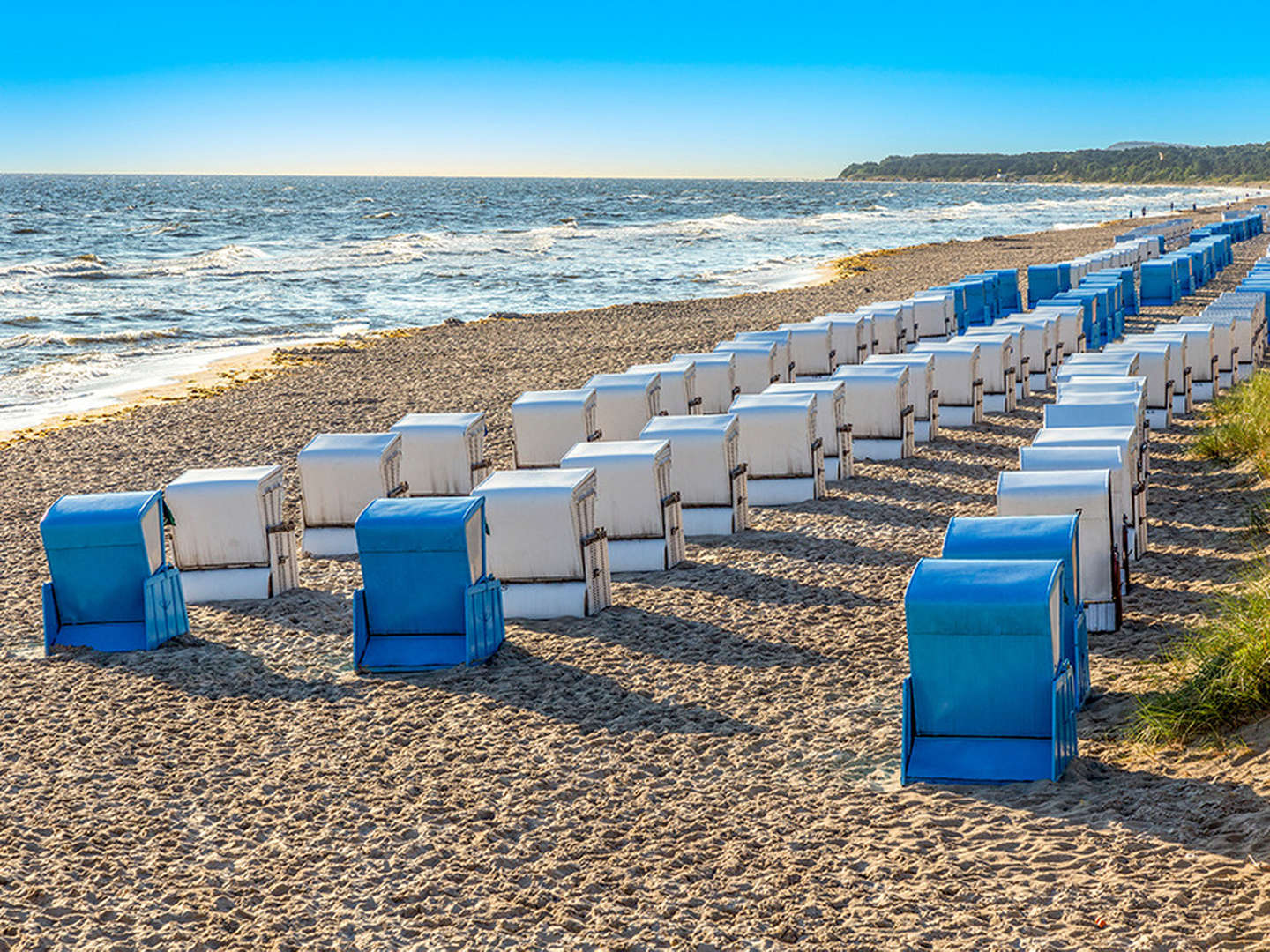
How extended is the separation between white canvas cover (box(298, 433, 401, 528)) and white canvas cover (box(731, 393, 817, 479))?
120 inches

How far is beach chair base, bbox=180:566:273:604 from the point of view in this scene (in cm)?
970

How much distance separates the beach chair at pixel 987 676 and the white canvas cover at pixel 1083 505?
1.73 metres

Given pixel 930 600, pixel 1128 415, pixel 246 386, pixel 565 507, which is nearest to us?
pixel 930 600

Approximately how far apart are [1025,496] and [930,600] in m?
2.20

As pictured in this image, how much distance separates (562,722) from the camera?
23.0ft

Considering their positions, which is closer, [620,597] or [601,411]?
[620,597]

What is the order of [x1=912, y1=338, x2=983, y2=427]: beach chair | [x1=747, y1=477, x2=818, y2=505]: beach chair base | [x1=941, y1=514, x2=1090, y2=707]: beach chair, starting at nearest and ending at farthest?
[x1=941, y1=514, x2=1090, y2=707]: beach chair < [x1=747, y1=477, x2=818, y2=505]: beach chair base < [x1=912, y1=338, x2=983, y2=427]: beach chair

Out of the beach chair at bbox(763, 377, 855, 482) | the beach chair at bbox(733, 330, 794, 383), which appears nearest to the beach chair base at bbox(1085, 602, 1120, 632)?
the beach chair at bbox(763, 377, 855, 482)

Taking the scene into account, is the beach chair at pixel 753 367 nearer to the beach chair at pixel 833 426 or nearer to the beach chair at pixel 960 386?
the beach chair at pixel 960 386

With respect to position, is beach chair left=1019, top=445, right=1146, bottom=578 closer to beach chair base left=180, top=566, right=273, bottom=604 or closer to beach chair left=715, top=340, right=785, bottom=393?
beach chair base left=180, top=566, right=273, bottom=604

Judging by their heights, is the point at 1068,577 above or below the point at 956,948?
above

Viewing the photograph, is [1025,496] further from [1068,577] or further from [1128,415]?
[1128,415]

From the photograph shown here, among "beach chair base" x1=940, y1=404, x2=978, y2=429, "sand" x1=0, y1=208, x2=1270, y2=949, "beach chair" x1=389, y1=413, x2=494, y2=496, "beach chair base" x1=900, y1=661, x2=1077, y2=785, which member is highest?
"beach chair" x1=389, y1=413, x2=494, y2=496

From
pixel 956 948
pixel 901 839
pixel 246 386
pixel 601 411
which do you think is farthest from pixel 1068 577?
pixel 246 386
